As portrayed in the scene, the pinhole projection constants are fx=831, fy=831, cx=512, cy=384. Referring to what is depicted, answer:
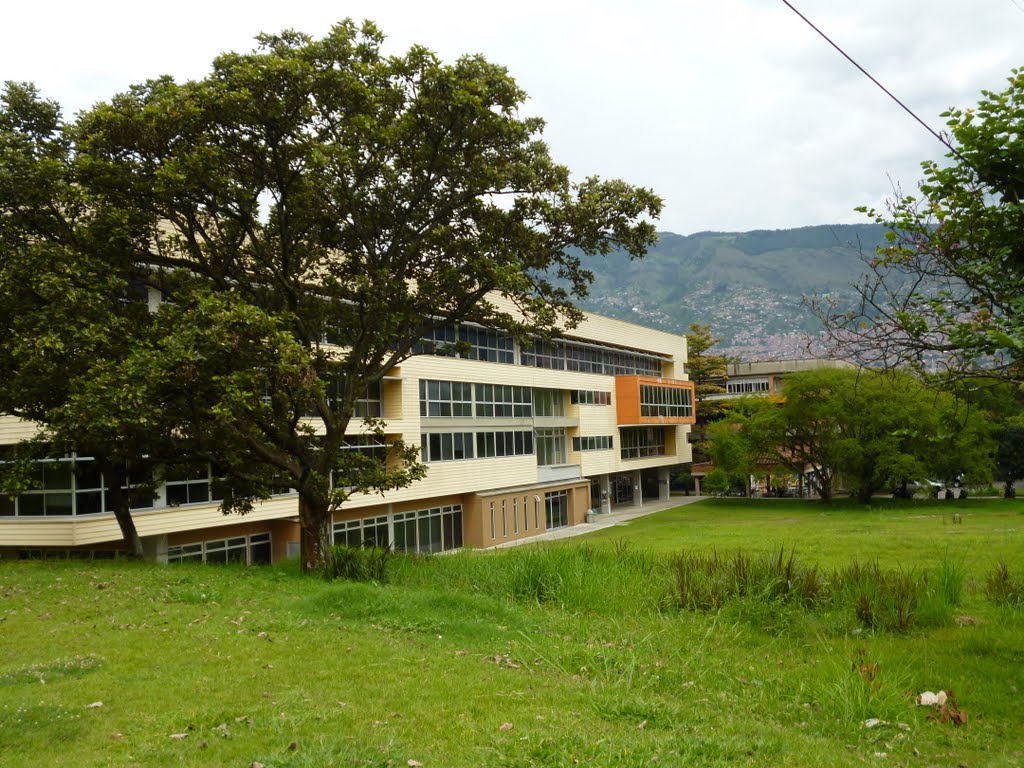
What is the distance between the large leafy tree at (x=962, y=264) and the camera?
8109 mm

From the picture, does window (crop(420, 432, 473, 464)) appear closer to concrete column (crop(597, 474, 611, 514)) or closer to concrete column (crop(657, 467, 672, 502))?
concrete column (crop(597, 474, 611, 514))

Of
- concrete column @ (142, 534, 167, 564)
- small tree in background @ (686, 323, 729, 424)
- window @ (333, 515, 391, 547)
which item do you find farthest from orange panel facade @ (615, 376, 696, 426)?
concrete column @ (142, 534, 167, 564)

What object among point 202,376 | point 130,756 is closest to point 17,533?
point 202,376

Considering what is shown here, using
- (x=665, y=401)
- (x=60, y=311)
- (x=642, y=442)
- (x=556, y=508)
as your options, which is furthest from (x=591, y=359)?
(x=60, y=311)

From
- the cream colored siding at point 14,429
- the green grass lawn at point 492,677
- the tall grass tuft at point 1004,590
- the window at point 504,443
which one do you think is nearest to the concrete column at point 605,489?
the window at point 504,443

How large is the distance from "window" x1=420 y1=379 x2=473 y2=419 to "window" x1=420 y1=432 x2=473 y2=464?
→ 85 cm

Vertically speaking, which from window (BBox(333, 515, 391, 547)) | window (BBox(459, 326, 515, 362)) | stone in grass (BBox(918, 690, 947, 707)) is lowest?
window (BBox(333, 515, 391, 547))

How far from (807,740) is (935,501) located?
2013 inches

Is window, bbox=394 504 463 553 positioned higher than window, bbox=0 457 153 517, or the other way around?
window, bbox=0 457 153 517

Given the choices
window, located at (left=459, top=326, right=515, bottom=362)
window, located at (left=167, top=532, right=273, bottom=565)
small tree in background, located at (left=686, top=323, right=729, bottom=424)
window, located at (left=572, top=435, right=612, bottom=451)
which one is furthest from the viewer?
small tree in background, located at (left=686, top=323, right=729, bottom=424)

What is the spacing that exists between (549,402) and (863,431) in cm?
1936

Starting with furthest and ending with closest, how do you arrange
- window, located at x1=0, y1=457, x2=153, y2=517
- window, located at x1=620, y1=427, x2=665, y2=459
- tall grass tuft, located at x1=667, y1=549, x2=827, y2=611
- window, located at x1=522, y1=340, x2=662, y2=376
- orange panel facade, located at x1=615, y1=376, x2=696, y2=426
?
window, located at x1=620, y1=427, x2=665, y2=459, orange panel facade, located at x1=615, y1=376, x2=696, y2=426, window, located at x1=522, y1=340, x2=662, y2=376, window, located at x1=0, y1=457, x2=153, y2=517, tall grass tuft, located at x1=667, y1=549, x2=827, y2=611

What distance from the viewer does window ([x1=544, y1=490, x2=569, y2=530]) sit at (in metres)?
44.1

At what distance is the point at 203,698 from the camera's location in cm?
694
